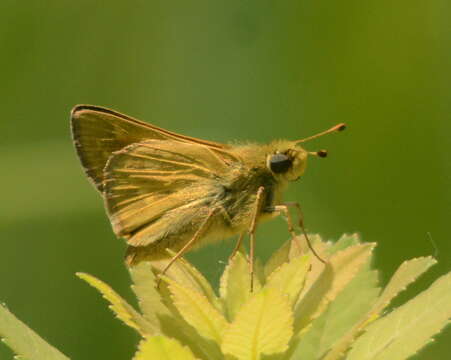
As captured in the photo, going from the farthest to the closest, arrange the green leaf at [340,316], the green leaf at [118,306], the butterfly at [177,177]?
Result: 1. the butterfly at [177,177]
2. the green leaf at [340,316]
3. the green leaf at [118,306]

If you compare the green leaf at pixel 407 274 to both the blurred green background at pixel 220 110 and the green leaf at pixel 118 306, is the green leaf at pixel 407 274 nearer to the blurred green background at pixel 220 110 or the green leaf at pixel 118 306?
the green leaf at pixel 118 306

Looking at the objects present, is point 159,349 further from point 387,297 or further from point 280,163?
point 280,163

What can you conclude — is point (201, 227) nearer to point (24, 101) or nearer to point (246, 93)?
point (246, 93)

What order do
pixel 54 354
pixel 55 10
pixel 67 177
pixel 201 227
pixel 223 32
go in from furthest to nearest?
pixel 55 10 < pixel 223 32 < pixel 67 177 < pixel 201 227 < pixel 54 354

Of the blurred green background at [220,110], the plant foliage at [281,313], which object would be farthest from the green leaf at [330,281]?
the blurred green background at [220,110]

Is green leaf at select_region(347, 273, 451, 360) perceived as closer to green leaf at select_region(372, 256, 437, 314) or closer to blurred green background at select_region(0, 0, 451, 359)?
green leaf at select_region(372, 256, 437, 314)

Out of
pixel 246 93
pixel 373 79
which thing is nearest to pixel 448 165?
pixel 373 79

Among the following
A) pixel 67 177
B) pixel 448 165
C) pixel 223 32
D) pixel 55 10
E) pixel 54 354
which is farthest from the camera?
pixel 55 10
